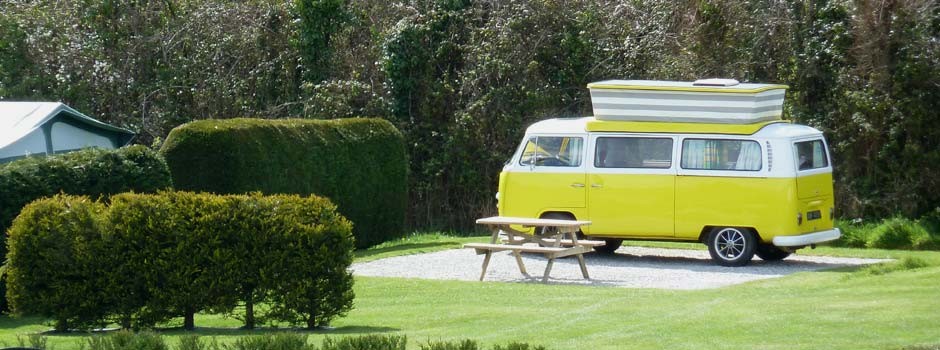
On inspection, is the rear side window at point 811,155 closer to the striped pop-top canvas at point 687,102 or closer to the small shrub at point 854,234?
the striped pop-top canvas at point 687,102

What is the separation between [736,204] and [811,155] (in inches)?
47.3

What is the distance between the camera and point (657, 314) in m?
11.4

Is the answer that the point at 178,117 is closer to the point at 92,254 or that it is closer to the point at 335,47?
the point at 335,47

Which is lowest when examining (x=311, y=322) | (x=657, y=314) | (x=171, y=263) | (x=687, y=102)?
(x=657, y=314)

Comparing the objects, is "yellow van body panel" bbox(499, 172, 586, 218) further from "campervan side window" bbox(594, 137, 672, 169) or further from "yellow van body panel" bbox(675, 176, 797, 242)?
"yellow van body panel" bbox(675, 176, 797, 242)

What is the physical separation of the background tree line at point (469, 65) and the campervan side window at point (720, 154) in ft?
14.6

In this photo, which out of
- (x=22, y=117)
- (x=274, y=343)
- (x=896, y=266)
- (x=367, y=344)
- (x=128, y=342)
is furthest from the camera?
(x=22, y=117)

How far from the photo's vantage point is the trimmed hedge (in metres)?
17.4

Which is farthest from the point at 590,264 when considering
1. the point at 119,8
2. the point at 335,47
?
the point at 119,8

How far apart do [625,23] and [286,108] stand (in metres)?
6.55

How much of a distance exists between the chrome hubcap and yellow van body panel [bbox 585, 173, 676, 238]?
0.61 m

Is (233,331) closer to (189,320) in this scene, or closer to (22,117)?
(189,320)

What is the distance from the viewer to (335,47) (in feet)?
81.8

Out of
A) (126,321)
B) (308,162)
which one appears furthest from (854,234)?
(126,321)
